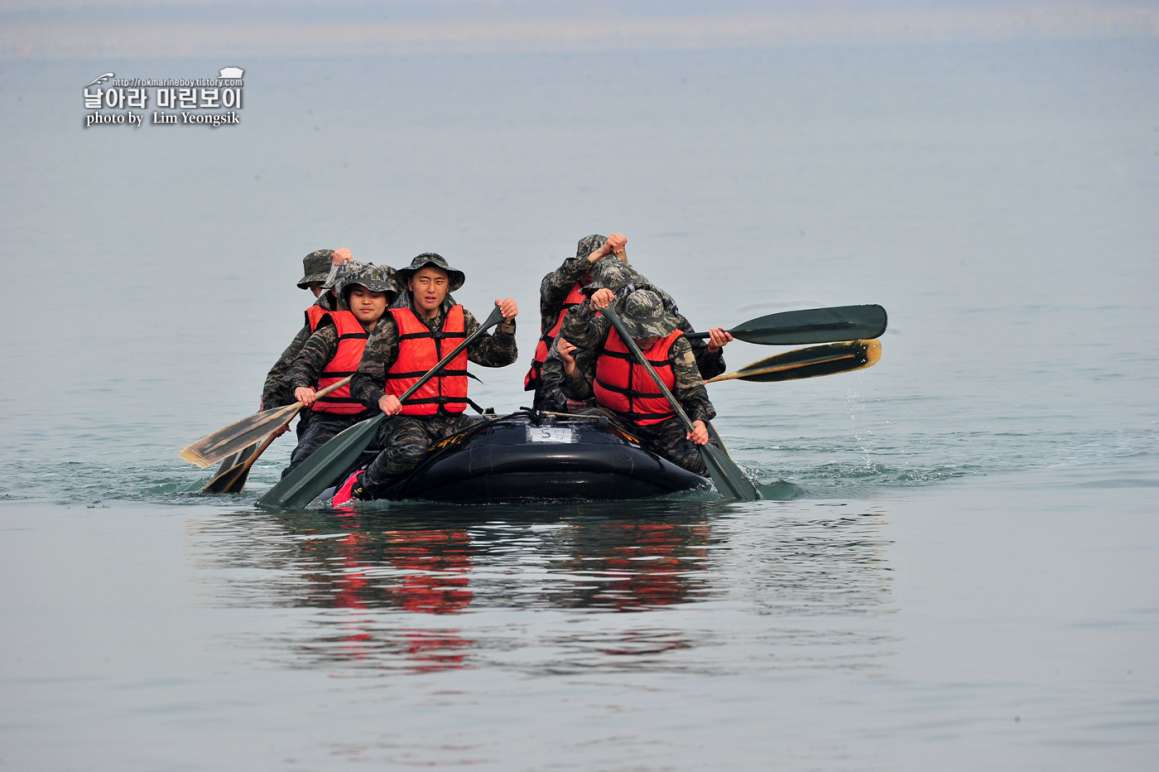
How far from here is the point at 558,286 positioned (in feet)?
48.2

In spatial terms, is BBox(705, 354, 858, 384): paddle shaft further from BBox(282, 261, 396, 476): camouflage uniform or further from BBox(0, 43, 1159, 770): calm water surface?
BBox(282, 261, 396, 476): camouflage uniform

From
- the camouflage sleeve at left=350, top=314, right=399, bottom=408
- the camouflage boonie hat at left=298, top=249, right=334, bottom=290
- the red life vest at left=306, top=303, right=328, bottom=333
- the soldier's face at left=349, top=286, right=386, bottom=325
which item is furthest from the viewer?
the camouflage boonie hat at left=298, top=249, right=334, bottom=290

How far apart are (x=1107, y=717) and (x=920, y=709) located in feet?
2.14

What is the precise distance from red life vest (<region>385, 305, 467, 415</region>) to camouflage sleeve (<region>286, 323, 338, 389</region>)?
736mm

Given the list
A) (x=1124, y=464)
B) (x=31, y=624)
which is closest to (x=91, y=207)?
(x=1124, y=464)

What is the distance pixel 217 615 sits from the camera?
34.1 ft

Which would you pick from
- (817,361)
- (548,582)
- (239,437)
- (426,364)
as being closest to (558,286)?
(426,364)

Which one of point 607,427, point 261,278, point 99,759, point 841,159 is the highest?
point 841,159

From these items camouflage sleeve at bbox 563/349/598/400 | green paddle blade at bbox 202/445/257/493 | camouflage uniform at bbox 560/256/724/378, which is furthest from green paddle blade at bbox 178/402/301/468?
camouflage uniform at bbox 560/256/724/378

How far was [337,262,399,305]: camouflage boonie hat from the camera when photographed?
46.6 ft

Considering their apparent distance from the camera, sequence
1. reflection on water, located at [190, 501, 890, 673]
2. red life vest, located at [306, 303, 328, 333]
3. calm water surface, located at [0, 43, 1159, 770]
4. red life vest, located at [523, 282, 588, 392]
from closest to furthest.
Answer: calm water surface, located at [0, 43, 1159, 770]
reflection on water, located at [190, 501, 890, 673]
red life vest, located at [306, 303, 328, 333]
red life vest, located at [523, 282, 588, 392]

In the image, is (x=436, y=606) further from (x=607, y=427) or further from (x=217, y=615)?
(x=607, y=427)

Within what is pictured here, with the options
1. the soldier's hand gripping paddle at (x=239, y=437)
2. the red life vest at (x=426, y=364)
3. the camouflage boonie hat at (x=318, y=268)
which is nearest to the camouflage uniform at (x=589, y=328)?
the red life vest at (x=426, y=364)

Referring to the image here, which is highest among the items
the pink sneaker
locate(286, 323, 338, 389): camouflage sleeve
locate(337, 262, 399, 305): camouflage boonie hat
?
locate(337, 262, 399, 305): camouflage boonie hat
